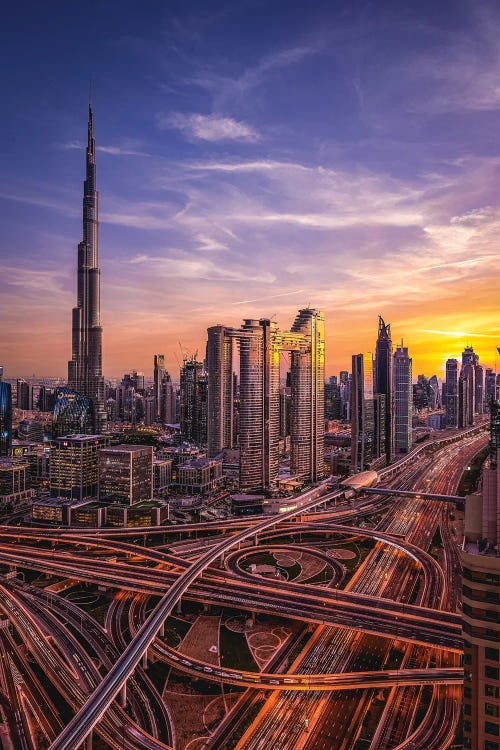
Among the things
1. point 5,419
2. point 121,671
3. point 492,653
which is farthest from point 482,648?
point 5,419

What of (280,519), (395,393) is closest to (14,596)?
(280,519)

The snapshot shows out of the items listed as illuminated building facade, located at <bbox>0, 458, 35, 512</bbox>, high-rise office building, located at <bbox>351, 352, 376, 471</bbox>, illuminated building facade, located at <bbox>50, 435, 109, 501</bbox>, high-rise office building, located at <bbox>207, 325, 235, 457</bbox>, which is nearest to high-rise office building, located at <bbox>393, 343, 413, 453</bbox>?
high-rise office building, located at <bbox>351, 352, 376, 471</bbox>

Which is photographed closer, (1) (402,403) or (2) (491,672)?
(2) (491,672)

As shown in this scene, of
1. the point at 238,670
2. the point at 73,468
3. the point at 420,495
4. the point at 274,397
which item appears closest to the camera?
the point at 238,670

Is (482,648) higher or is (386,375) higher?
(386,375)

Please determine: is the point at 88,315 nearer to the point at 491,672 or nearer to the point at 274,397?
the point at 274,397

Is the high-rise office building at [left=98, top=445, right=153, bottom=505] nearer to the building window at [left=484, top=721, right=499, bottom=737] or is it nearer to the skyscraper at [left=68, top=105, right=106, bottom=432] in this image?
the building window at [left=484, top=721, right=499, bottom=737]

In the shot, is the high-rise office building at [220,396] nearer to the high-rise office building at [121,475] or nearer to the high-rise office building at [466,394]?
the high-rise office building at [121,475]

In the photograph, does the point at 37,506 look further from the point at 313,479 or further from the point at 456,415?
the point at 456,415
